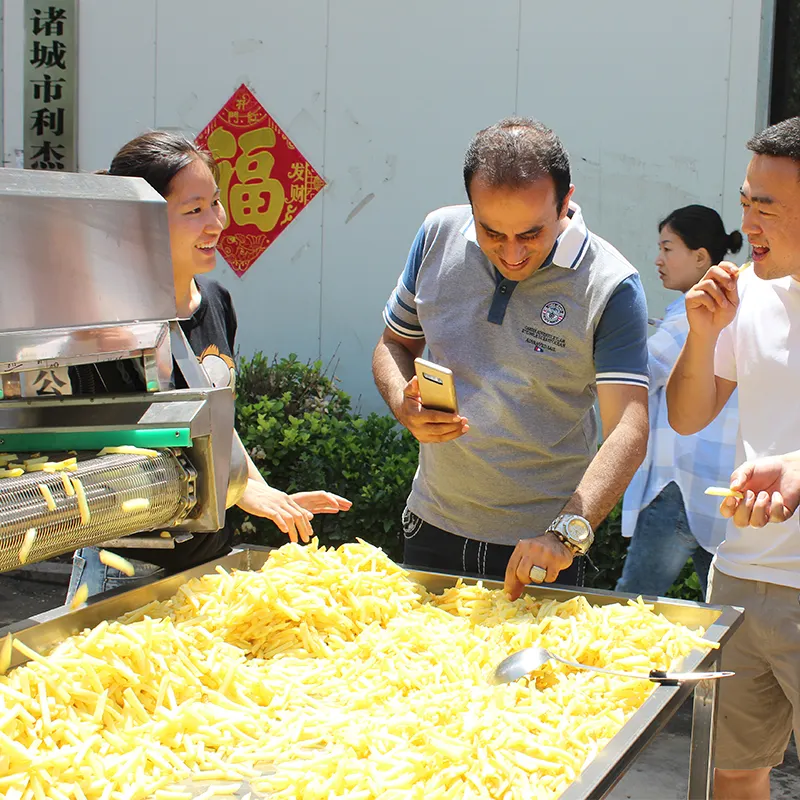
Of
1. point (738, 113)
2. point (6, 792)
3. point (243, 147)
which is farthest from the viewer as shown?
point (243, 147)

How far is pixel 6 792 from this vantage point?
1802 mm

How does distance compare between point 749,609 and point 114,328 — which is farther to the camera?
point 749,609

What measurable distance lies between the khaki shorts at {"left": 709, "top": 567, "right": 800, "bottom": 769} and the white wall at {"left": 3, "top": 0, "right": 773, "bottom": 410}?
358cm

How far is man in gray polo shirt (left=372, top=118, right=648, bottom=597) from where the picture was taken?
279 centimetres

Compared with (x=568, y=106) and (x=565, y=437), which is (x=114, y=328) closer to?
(x=565, y=437)

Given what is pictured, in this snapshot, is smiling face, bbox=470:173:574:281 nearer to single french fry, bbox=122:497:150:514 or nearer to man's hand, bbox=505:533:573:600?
man's hand, bbox=505:533:573:600

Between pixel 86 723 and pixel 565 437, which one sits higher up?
pixel 565 437

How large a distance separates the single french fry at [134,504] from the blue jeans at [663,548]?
10.8ft

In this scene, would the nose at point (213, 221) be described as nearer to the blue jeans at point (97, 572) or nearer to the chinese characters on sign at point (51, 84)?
the blue jeans at point (97, 572)

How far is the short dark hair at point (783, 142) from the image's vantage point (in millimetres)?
2840

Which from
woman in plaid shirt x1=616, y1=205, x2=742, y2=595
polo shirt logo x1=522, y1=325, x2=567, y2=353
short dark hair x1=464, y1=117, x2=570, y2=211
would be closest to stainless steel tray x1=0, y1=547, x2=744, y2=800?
polo shirt logo x1=522, y1=325, x2=567, y2=353

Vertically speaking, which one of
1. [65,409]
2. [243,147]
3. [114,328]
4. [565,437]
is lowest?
[565,437]

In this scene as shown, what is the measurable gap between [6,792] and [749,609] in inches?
82.3

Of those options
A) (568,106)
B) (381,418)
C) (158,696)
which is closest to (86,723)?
(158,696)
